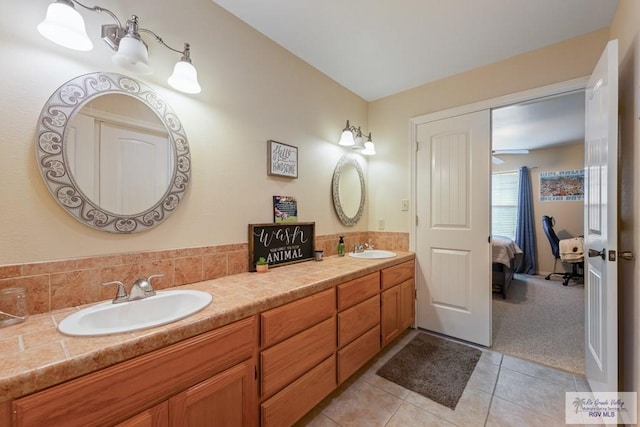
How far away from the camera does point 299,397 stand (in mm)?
1395

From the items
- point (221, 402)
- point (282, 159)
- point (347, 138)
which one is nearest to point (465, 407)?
point (221, 402)

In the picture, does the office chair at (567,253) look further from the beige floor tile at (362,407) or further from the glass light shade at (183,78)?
the glass light shade at (183,78)

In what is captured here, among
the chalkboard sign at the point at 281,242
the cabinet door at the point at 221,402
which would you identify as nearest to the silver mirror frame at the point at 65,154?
the chalkboard sign at the point at 281,242

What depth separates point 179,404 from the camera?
36.7 inches

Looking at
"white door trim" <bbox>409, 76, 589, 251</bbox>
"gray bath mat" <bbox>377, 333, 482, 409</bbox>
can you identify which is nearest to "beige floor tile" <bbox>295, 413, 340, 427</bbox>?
"gray bath mat" <bbox>377, 333, 482, 409</bbox>

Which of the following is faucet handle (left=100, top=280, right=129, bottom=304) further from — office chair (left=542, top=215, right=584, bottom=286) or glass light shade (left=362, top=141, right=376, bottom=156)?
office chair (left=542, top=215, right=584, bottom=286)

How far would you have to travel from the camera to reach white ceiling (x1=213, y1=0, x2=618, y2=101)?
5.41ft

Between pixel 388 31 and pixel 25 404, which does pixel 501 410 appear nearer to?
pixel 25 404

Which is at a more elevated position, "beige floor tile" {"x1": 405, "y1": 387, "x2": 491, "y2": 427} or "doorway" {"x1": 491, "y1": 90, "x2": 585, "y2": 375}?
"doorway" {"x1": 491, "y1": 90, "x2": 585, "y2": 375}

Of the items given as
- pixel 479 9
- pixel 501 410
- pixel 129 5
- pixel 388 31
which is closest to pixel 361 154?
pixel 388 31

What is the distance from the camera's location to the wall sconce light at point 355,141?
8.09 ft

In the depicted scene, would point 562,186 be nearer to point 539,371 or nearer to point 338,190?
point 539,371

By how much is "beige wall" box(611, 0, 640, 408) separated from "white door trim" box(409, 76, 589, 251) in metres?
0.34

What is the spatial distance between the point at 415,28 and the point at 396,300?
211 centimetres
